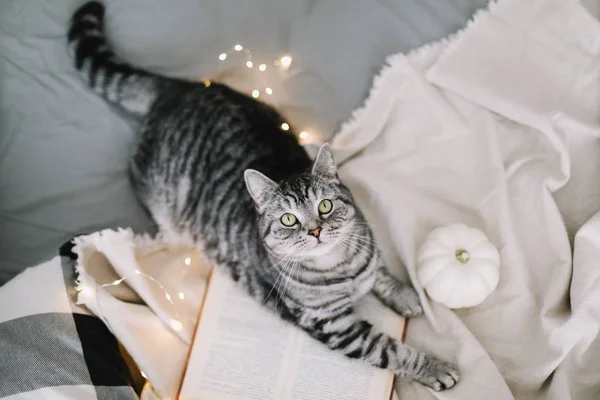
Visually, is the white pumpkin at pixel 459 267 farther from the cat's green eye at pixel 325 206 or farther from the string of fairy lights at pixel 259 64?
the string of fairy lights at pixel 259 64

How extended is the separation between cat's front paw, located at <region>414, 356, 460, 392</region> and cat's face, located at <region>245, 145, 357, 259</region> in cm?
41

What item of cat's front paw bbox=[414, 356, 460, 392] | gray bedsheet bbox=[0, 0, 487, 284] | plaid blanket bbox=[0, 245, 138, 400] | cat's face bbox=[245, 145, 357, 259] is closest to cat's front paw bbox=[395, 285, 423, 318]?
cat's front paw bbox=[414, 356, 460, 392]

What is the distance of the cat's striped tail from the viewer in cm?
172

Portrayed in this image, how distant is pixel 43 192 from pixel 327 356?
97cm

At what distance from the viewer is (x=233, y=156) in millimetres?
1562

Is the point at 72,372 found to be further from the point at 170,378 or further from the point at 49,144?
the point at 49,144

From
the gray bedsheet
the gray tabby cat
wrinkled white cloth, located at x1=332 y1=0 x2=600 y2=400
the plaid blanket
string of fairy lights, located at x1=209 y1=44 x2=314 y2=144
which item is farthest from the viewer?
string of fairy lights, located at x1=209 y1=44 x2=314 y2=144

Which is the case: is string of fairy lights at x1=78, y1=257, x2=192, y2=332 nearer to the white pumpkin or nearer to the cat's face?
the cat's face

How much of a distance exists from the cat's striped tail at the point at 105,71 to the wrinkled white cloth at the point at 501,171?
0.61 meters

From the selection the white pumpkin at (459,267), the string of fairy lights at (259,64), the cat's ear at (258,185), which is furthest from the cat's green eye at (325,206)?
the string of fairy lights at (259,64)

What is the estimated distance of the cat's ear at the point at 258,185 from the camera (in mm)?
1296

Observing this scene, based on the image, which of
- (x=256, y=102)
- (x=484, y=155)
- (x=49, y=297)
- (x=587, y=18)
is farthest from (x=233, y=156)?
(x=587, y=18)

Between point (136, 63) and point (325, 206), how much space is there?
0.88 metres

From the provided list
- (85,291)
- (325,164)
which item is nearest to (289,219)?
(325,164)
